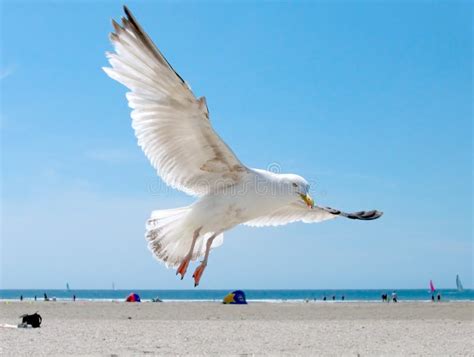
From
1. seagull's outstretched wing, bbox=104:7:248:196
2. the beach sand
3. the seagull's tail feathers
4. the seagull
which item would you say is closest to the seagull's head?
the seagull

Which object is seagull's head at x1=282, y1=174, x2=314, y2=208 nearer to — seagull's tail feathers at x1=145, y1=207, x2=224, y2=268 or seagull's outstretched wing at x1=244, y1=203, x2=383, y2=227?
seagull's tail feathers at x1=145, y1=207, x2=224, y2=268

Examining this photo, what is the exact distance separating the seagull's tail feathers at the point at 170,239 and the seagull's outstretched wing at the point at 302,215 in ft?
4.87

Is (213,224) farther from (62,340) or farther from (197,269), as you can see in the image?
(62,340)

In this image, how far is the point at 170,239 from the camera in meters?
7.92

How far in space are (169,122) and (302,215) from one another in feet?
9.67

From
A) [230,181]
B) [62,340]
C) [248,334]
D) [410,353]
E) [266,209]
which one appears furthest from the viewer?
[248,334]

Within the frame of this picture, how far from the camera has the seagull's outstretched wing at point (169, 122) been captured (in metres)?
6.68

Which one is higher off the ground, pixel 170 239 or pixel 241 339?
pixel 170 239

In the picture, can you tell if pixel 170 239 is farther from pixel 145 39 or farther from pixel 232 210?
pixel 145 39

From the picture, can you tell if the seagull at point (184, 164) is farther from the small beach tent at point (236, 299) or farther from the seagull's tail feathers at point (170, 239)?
the small beach tent at point (236, 299)

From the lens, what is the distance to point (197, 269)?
647cm

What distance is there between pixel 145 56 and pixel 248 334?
1159 centimetres

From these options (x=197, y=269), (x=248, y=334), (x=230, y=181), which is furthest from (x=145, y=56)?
(x=248, y=334)

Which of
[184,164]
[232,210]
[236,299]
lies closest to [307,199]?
[232,210]
